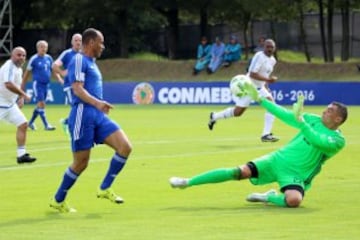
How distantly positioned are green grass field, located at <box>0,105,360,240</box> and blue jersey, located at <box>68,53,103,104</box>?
147 centimetres

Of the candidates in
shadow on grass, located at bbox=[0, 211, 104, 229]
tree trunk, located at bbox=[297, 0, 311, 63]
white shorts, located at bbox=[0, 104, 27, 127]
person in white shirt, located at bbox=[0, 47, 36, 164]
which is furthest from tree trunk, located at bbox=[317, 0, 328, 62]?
shadow on grass, located at bbox=[0, 211, 104, 229]

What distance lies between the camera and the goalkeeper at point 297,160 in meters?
13.2

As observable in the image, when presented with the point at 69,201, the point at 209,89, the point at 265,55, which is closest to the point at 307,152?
the point at 69,201

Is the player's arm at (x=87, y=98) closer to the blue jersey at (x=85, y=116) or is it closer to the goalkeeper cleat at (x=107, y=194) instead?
the blue jersey at (x=85, y=116)

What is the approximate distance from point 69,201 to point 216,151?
311 inches

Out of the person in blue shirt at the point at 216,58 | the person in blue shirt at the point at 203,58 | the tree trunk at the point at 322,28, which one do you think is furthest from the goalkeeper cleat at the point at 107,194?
the tree trunk at the point at 322,28

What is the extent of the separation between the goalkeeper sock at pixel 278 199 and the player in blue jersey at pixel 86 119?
73.7 inches

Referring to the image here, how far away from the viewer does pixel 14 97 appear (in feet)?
69.0

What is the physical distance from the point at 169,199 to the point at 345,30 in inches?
1634

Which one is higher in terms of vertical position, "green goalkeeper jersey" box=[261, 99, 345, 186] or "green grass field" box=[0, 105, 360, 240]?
"green goalkeeper jersey" box=[261, 99, 345, 186]

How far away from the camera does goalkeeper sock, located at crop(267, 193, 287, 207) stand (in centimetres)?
1334

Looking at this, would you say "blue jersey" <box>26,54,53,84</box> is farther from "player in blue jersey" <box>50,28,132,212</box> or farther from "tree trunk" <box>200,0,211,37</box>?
"tree trunk" <box>200,0,211,37</box>

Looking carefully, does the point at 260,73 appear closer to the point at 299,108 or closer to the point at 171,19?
the point at 299,108

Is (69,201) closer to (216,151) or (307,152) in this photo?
(307,152)
